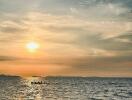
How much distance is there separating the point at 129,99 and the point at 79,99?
1179 centimetres

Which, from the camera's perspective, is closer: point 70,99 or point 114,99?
point 70,99

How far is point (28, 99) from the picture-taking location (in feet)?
236

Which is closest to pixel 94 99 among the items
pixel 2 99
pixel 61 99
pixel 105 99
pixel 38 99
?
pixel 105 99

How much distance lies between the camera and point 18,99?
232ft

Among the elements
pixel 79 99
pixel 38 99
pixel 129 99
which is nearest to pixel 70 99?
pixel 79 99

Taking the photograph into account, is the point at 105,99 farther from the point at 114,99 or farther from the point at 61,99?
the point at 61,99

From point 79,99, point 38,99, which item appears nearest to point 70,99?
point 79,99

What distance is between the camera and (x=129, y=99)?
72.2 m

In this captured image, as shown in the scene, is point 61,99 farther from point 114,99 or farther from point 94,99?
point 114,99

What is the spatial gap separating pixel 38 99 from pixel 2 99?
26.4ft

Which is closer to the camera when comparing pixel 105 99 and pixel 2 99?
pixel 2 99

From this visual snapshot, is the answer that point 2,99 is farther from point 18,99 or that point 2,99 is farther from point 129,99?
point 129,99

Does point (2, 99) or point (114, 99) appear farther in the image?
point (114, 99)

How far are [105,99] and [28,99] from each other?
17082 mm
